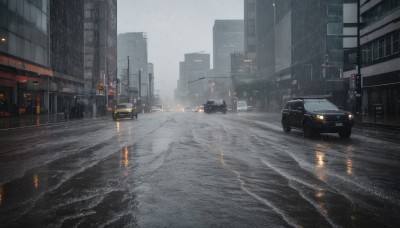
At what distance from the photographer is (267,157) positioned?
32.1 feet

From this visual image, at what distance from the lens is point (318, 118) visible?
14.9m

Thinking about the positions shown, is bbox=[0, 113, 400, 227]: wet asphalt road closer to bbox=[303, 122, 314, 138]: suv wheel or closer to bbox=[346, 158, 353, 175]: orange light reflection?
bbox=[346, 158, 353, 175]: orange light reflection

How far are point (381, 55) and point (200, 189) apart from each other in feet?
128

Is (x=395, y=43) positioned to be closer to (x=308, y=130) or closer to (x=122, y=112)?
(x=122, y=112)

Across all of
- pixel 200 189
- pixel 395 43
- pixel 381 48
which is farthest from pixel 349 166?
pixel 381 48

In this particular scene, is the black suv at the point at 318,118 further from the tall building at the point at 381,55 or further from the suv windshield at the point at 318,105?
the tall building at the point at 381,55

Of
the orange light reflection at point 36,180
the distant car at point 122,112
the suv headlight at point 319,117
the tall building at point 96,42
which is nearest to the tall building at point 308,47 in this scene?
the distant car at point 122,112

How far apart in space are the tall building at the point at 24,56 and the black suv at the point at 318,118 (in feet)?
85.8

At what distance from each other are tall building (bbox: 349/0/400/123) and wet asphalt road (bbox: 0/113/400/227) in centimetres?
2793

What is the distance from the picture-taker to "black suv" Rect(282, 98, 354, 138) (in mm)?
14875

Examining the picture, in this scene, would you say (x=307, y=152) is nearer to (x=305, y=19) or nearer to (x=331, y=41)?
(x=331, y=41)

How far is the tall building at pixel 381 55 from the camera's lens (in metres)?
36.5

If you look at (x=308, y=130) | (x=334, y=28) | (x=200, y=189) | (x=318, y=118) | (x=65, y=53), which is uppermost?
(x=334, y=28)

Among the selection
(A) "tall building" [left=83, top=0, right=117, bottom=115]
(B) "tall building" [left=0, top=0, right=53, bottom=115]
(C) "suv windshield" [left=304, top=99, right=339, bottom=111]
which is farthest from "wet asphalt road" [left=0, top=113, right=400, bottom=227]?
(A) "tall building" [left=83, top=0, right=117, bottom=115]
